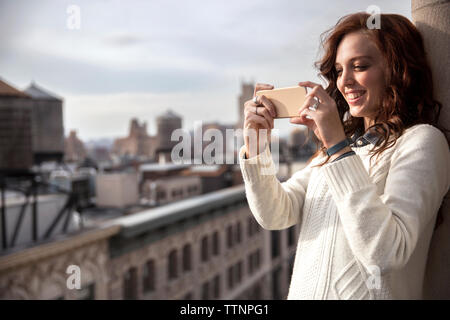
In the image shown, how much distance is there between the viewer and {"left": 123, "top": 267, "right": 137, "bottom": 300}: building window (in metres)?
10.5

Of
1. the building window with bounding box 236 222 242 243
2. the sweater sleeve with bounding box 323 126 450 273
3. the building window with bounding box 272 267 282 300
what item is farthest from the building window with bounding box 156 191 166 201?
the sweater sleeve with bounding box 323 126 450 273

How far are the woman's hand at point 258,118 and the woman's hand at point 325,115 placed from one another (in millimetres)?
133

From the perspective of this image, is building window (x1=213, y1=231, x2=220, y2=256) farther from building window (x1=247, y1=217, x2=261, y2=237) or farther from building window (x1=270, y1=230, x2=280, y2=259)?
building window (x1=270, y1=230, x2=280, y2=259)

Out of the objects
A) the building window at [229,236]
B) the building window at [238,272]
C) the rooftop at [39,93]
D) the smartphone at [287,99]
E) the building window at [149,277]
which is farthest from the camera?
the building window at [238,272]

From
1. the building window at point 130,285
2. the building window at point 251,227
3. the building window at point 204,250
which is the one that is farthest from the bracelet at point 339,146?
the building window at point 251,227

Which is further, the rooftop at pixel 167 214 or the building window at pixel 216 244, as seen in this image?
the building window at pixel 216 244

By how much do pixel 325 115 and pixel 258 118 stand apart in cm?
23

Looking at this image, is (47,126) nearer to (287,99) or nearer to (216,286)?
(216,286)

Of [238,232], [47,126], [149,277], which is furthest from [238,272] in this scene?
[47,126]

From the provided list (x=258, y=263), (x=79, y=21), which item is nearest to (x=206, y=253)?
(x=258, y=263)

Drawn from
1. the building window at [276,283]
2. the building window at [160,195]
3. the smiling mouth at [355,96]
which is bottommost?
the building window at [276,283]

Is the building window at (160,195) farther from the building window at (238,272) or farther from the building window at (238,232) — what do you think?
the building window at (238,272)

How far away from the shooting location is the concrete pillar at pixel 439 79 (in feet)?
3.71

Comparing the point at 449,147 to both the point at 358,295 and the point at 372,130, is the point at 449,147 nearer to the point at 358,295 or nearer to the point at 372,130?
the point at 372,130
